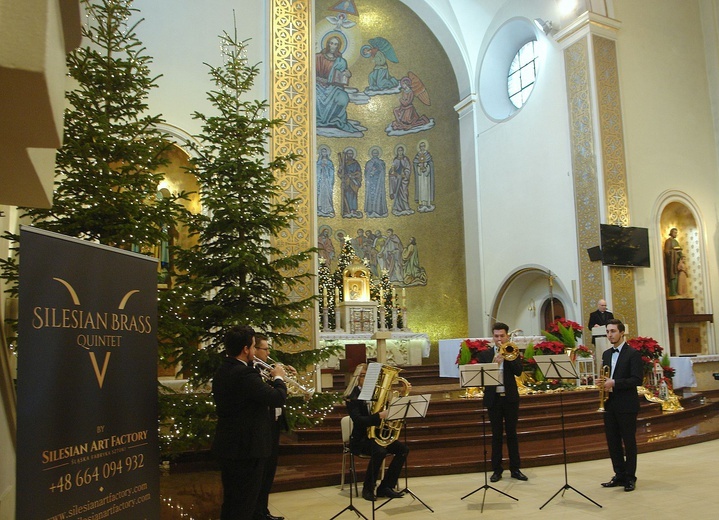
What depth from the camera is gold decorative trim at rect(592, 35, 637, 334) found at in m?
13.2

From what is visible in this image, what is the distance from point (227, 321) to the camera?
588 centimetres

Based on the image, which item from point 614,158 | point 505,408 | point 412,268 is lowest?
point 505,408

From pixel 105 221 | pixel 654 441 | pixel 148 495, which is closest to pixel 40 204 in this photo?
pixel 148 495

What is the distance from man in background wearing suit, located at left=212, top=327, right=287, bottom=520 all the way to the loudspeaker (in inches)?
422

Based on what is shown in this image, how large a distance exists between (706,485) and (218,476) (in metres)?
5.18

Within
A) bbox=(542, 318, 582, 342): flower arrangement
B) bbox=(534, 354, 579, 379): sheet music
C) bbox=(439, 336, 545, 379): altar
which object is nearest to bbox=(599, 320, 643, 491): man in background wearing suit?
bbox=(534, 354, 579, 379): sheet music

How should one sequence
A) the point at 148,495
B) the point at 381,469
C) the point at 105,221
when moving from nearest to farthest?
the point at 148,495 → the point at 105,221 → the point at 381,469

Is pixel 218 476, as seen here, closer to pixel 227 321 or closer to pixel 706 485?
pixel 227 321

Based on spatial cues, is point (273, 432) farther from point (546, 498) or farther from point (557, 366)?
point (557, 366)

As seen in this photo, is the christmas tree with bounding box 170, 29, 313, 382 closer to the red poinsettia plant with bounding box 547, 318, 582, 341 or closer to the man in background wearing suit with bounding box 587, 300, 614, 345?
the red poinsettia plant with bounding box 547, 318, 582, 341

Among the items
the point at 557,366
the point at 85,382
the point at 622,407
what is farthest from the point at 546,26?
the point at 85,382

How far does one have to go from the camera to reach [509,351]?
667 cm

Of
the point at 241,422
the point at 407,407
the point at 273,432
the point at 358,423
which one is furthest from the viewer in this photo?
the point at 358,423

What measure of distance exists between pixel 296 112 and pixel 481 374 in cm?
565
